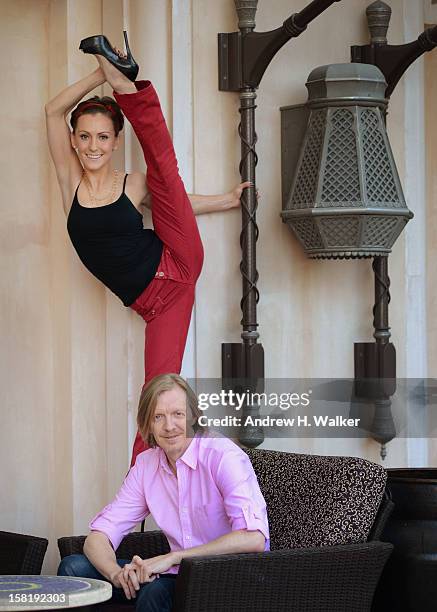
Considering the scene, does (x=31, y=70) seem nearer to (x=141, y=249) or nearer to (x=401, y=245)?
(x=141, y=249)

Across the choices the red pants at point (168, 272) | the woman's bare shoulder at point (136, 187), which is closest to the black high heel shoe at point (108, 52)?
the red pants at point (168, 272)

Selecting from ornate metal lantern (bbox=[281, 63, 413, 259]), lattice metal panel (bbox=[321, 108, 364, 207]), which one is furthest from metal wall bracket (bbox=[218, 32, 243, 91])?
lattice metal panel (bbox=[321, 108, 364, 207])

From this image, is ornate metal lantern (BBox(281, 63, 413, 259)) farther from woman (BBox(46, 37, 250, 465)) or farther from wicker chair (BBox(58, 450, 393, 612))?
wicker chair (BBox(58, 450, 393, 612))

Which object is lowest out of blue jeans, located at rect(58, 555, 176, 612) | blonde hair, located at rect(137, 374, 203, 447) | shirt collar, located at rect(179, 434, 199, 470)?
blue jeans, located at rect(58, 555, 176, 612)

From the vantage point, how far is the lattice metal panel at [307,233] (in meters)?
3.94

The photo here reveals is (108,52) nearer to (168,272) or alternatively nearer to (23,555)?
(168,272)

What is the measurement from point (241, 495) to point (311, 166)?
1.35 metres

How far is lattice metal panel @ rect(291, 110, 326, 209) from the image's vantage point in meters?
3.94

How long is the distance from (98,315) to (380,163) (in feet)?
3.44

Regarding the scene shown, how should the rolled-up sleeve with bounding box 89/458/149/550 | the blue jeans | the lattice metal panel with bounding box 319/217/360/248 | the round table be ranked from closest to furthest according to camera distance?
the round table
the blue jeans
the rolled-up sleeve with bounding box 89/458/149/550
the lattice metal panel with bounding box 319/217/360/248

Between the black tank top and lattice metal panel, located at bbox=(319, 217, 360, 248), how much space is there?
21.2 inches

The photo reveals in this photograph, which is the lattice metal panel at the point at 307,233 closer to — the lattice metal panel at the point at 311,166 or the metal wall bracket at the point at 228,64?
the lattice metal panel at the point at 311,166

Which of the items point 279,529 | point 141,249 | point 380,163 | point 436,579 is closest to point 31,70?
point 141,249

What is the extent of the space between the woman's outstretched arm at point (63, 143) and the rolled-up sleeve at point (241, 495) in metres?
1.14
